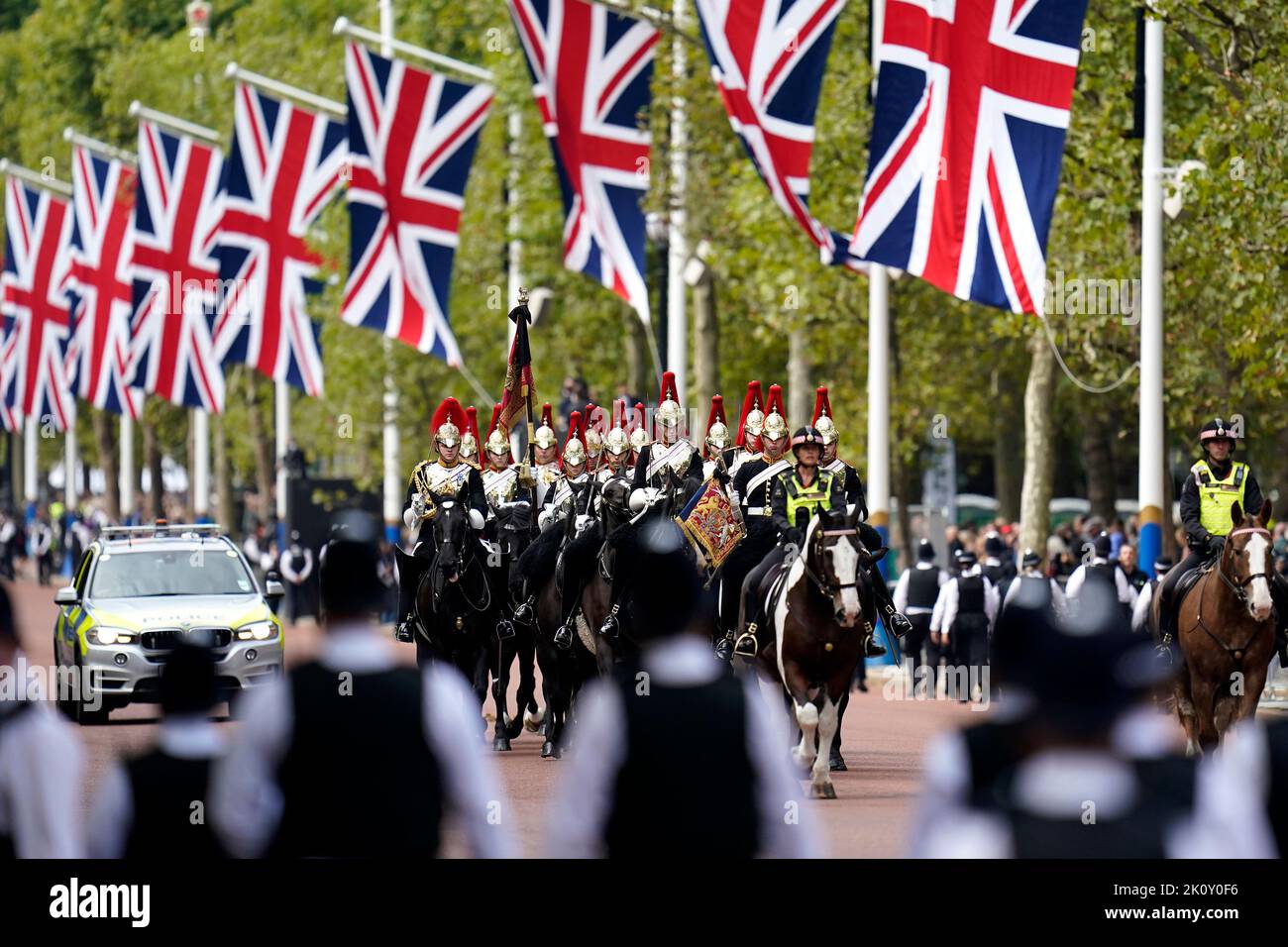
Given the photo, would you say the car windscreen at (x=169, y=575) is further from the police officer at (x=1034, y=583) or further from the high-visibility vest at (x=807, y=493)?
the high-visibility vest at (x=807, y=493)

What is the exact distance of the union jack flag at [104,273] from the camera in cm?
4516

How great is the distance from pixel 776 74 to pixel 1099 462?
1850 cm

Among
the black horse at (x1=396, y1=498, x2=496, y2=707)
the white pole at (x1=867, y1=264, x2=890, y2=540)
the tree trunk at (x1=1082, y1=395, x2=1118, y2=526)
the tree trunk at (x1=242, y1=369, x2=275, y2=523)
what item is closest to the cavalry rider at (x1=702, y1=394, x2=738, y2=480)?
the black horse at (x1=396, y1=498, x2=496, y2=707)

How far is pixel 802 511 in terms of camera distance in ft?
55.6

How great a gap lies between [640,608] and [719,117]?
27722mm

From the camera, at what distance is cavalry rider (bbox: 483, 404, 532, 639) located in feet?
65.8

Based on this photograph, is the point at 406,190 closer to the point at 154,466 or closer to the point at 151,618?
the point at 151,618

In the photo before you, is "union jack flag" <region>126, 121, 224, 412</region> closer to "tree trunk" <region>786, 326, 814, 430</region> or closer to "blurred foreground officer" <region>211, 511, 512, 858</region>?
"tree trunk" <region>786, 326, 814, 430</region>

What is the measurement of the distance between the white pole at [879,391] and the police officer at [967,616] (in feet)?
12.2

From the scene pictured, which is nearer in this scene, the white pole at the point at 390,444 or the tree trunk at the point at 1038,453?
the tree trunk at the point at 1038,453

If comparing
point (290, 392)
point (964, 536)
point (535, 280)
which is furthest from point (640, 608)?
point (290, 392)

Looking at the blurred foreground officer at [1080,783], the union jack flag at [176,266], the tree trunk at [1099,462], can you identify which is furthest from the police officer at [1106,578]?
the union jack flag at [176,266]
